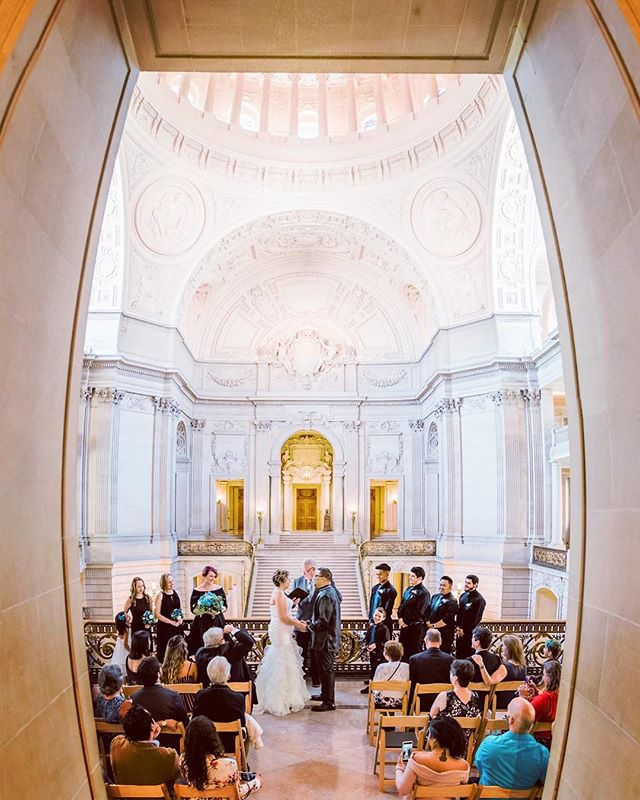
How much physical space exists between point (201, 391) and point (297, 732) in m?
23.9

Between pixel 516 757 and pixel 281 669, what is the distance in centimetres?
459

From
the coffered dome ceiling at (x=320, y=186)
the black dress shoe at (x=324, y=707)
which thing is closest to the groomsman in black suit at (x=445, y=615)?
the black dress shoe at (x=324, y=707)

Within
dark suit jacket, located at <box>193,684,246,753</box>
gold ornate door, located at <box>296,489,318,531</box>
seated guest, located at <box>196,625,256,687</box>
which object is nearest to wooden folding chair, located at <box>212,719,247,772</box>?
dark suit jacket, located at <box>193,684,246,753</box>

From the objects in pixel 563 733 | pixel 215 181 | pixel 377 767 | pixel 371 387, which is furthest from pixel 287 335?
pixel 563 733

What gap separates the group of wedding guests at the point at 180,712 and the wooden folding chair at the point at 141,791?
17 centimetres

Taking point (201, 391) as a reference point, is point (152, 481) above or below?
below

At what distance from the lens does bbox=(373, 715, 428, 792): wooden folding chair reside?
5715 millimetres

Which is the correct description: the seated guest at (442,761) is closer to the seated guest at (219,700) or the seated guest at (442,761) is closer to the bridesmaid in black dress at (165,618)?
the seated guest at (219,700)

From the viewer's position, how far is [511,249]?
2378cm

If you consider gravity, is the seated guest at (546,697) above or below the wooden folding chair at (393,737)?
above

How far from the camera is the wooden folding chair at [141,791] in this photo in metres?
4.38

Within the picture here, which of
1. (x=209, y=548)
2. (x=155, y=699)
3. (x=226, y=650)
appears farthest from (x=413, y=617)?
(x=209, y=548)

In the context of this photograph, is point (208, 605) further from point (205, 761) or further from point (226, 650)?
point (205, 761)

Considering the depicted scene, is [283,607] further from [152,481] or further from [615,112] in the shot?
[152,481]
